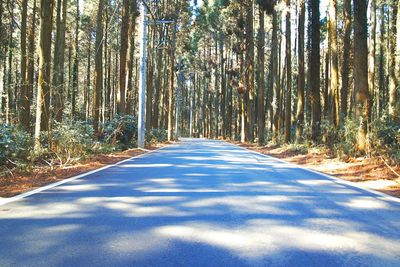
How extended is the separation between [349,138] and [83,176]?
9.59 m

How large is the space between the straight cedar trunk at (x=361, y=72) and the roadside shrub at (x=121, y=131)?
459 inches

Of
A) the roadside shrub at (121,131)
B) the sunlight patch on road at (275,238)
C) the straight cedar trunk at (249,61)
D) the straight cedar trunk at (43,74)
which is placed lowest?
the sunlight patch on road at (275,238)

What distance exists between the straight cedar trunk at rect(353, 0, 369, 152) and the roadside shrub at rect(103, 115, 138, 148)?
38.2 ft

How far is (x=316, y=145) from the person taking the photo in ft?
68.0

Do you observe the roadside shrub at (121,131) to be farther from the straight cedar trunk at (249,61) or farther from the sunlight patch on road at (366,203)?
the straight cedar trunk at (249,61)

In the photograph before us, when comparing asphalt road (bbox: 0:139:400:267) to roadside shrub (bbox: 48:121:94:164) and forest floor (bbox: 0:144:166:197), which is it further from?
roadside shrub (bbox: 48:121:94:164)

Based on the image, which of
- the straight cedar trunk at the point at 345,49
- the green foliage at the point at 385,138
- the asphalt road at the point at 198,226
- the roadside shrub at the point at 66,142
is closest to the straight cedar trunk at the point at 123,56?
the roadside shrub at the point at 66,142

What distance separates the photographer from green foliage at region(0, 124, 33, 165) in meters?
10.3

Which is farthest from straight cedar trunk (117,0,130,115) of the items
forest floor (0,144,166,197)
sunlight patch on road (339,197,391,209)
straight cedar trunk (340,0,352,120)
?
sunlight patch on road (339,197,391,209)

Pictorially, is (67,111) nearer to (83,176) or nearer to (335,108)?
(83,176)

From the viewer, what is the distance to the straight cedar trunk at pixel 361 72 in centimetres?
1461

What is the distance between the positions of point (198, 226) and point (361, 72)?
38.1 feet

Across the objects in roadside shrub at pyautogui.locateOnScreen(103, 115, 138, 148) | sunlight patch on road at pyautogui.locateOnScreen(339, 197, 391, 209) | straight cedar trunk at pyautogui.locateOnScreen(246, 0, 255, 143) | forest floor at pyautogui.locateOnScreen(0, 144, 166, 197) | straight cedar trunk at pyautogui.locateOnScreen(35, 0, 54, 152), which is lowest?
sunlight patch on road at pyautogui.locateOnScreen(339, 197, 391, 209)

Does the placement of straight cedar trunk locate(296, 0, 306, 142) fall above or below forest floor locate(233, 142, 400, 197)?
above
